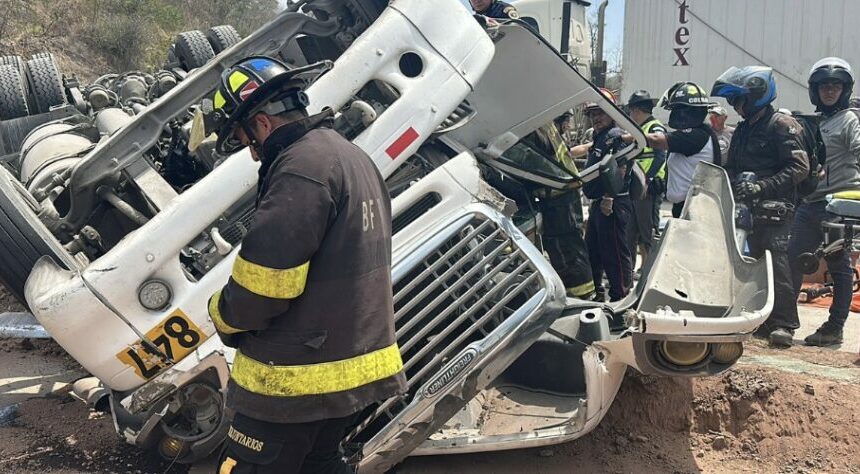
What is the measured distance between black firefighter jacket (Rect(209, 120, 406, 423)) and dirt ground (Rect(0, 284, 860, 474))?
48.9 inches

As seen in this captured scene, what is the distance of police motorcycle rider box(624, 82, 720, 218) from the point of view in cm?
506

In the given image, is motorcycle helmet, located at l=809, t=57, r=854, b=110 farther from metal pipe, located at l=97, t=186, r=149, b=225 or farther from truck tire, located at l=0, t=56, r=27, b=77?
truck tire, located at l=0, t=56, r=27, b=77

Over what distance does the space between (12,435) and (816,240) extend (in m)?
4.85

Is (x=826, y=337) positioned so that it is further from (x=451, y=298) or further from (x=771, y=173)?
(x=451, y=298)

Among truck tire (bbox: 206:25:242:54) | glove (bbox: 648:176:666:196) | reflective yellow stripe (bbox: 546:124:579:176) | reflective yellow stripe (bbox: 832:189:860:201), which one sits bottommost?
glove (bbox: 648:176:666:196)

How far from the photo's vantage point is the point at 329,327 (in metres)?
1.95

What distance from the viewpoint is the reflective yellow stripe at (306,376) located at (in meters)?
1.95

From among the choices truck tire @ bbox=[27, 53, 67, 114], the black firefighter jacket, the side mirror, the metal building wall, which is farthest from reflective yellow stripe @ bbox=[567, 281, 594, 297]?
the metal building wall

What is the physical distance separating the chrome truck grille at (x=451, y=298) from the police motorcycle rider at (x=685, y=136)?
2.47 metres

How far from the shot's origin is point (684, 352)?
270cm

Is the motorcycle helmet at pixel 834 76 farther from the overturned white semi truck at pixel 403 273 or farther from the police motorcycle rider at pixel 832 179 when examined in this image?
the overturned white semi truck at pixel 403 273

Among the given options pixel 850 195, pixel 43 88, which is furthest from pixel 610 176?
pixel 43 88

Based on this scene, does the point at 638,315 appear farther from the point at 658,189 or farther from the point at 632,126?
the point at 658,189

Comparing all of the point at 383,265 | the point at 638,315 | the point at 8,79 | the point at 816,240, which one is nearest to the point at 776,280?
the point at 816,240
